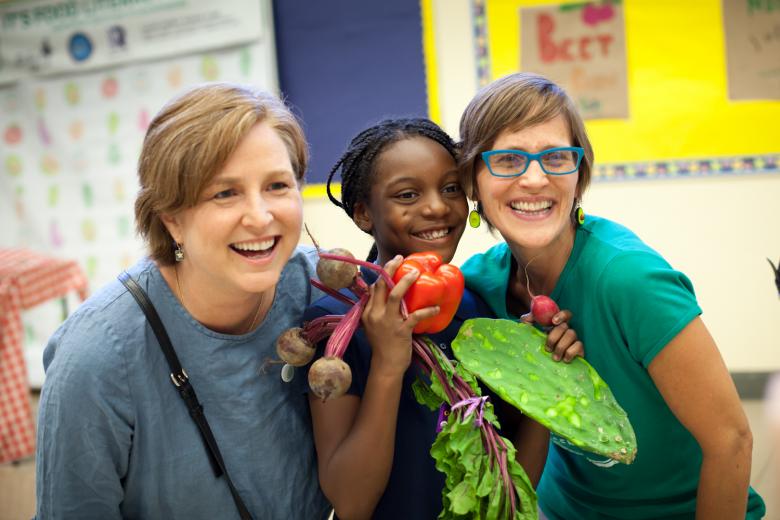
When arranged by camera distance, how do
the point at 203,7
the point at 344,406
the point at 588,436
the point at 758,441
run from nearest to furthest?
the point at 588,436
the point at 344,406
the point at 758,441
the point at 203,7

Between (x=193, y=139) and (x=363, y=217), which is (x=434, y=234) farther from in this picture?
(x=193, y=139)

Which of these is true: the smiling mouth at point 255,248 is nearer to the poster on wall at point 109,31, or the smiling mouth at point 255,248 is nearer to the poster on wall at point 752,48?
the poster on wall at point 109,31

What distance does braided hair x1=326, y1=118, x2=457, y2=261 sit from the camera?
1.50m

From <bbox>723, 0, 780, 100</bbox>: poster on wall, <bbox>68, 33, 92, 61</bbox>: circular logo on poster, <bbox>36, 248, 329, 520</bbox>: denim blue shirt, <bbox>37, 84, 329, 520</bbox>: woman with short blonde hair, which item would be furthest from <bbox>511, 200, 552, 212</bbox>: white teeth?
<bbox>68, 33, 92, 61</bbox>: circular logo on poster

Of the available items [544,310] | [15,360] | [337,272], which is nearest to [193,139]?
[337,272]

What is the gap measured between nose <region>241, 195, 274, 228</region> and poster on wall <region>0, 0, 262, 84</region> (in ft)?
9.82

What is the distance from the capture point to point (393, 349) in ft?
3.77

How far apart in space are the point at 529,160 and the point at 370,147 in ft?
1.26

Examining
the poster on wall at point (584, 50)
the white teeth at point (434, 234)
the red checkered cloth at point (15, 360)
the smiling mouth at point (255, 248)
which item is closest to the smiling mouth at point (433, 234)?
the white teeth at point (434, 234)

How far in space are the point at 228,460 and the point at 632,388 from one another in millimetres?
794

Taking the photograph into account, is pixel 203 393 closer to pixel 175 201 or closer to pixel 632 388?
pixel 175 201

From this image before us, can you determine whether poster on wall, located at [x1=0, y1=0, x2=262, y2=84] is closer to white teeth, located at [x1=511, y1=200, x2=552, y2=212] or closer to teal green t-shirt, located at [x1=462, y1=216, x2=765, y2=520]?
white teeth, located at [x1=511, y1=200, x2=552, y2=212]

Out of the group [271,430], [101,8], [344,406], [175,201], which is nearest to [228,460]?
[271,430]

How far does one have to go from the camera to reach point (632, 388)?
1.27 meters
